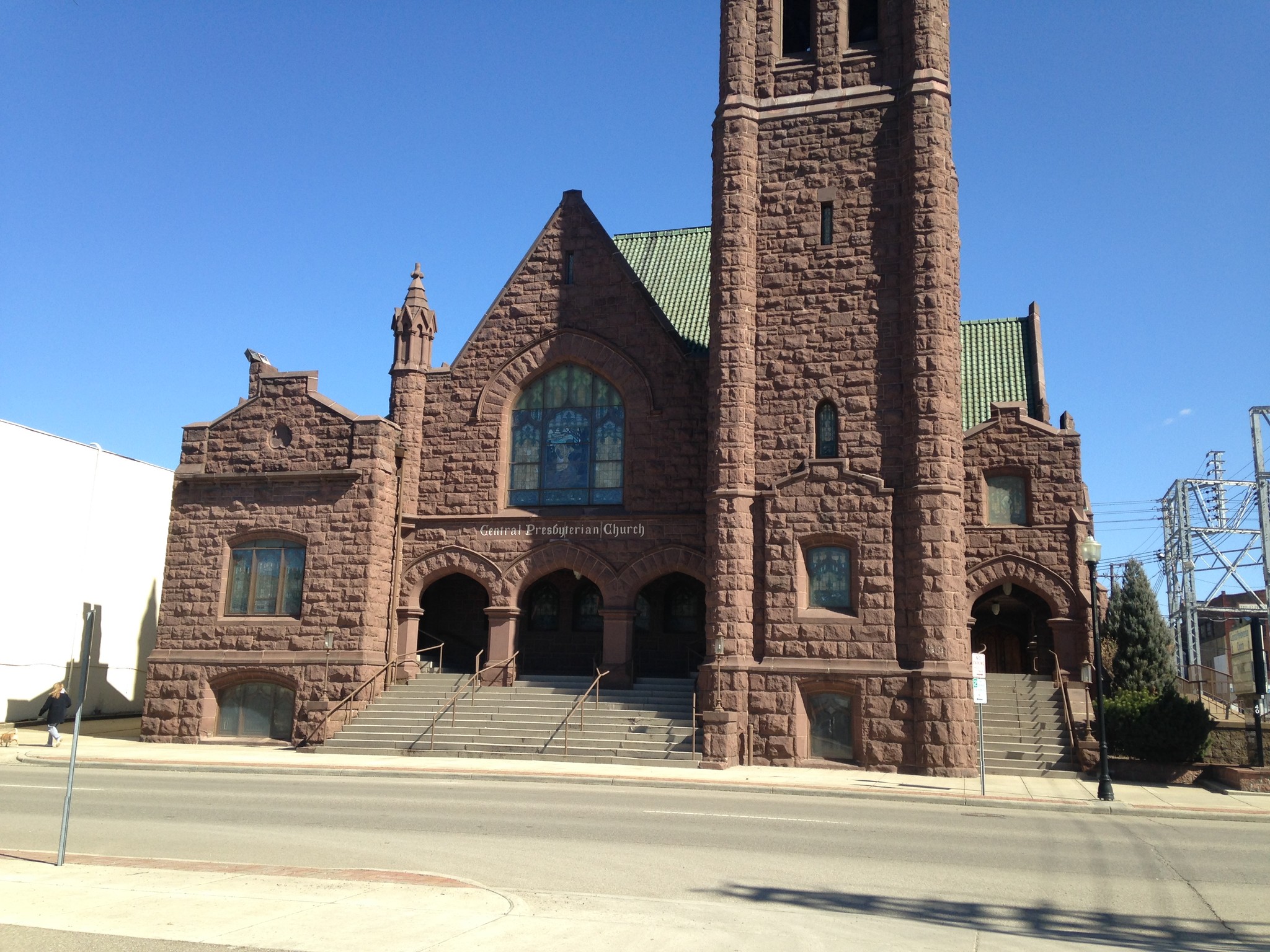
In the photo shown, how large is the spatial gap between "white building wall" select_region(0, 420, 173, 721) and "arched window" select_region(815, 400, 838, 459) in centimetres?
2187

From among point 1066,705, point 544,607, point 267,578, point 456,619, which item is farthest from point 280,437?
point 1066,705

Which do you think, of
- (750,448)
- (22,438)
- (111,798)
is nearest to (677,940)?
(111,798)

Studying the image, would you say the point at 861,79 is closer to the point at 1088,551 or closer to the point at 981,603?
the point at 1088,551

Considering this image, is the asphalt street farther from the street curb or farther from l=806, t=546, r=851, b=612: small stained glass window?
l=806, t=546, r=851, b=612: small stained glass window

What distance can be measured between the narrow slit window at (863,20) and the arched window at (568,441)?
34.9ft

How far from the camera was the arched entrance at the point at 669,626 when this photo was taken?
27094mm

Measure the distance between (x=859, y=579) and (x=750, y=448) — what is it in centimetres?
373

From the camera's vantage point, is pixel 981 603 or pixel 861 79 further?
pixel 981 603

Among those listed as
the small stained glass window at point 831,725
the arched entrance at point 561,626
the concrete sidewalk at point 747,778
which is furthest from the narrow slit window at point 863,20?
the concrete sidewalk at point 747,778

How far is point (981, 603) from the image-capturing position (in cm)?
2822

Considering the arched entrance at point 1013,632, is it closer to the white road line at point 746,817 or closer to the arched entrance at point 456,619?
the arched entrance at point 456,619

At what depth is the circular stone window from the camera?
26.8 metres

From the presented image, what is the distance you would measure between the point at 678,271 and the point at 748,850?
84.4 ft

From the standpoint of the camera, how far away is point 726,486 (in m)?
22.8
